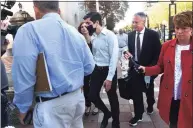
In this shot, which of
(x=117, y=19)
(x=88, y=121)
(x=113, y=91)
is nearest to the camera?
(x=113, y=91)

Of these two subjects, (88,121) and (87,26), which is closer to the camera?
(87,26)

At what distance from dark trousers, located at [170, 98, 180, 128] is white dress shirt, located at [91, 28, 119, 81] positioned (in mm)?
1224

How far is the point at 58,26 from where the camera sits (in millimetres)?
2576

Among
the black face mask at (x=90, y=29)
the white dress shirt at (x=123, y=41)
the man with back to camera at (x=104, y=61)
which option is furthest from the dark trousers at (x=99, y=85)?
the white dress shirt at (x=123, y=41)

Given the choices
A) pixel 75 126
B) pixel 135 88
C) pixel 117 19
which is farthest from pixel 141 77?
pixel 117 19

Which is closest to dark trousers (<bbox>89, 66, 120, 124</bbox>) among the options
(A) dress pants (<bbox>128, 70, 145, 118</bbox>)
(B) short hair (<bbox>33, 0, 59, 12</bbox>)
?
(A) dress pants (<bbox>128, 70, 145, 118</bbox>)

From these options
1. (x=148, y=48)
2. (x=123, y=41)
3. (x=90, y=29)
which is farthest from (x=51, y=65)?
(x=123, y=41)

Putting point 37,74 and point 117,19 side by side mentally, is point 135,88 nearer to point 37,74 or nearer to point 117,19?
point 37,74

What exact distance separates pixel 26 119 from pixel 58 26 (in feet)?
2.63

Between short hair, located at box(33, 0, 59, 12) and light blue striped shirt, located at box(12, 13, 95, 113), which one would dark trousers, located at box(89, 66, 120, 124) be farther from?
short hair, located at box(33, 0, 59, 12)

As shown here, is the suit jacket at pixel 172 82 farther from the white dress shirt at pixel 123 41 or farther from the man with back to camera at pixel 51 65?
the white dress shirt at pixel 123 41

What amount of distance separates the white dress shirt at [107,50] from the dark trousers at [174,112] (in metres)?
1.22

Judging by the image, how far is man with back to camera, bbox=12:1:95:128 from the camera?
245 cm

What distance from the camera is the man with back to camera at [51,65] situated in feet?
8.04
